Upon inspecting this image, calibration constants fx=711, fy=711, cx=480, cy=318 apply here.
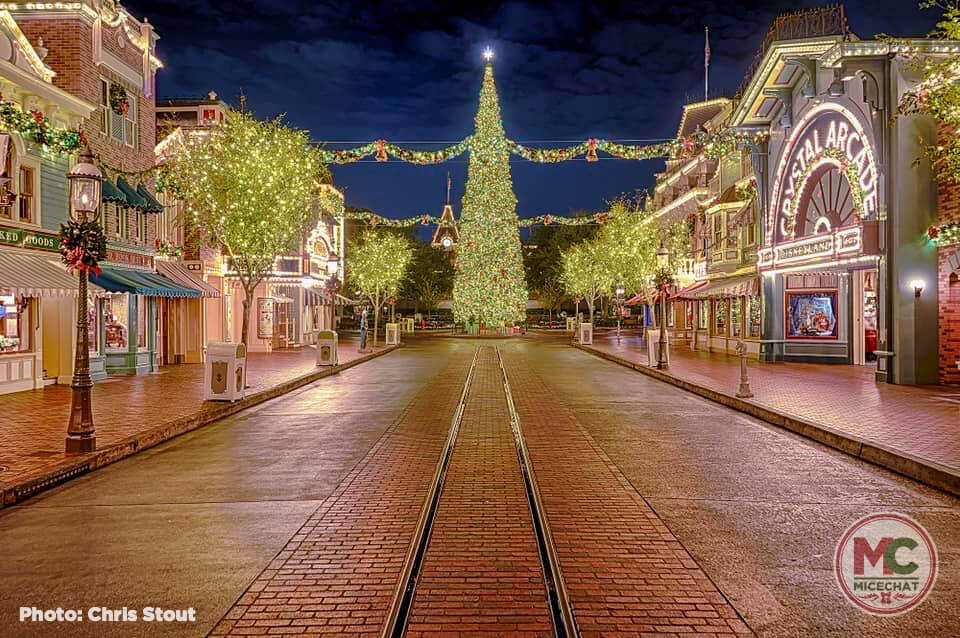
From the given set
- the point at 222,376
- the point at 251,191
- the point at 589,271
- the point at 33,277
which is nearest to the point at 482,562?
the point at 222,376

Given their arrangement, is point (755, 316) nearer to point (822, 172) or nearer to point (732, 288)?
point (732, 288)

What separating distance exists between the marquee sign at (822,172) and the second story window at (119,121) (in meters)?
20.8

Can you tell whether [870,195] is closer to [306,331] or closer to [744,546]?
[744,546]

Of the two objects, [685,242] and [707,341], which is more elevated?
[685,242]

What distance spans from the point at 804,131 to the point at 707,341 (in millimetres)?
14200

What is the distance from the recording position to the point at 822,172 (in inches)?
881

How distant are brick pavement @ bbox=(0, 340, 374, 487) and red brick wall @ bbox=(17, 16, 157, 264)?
4963 mm

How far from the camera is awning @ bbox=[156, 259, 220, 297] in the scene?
24.0m

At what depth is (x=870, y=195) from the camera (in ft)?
61.1

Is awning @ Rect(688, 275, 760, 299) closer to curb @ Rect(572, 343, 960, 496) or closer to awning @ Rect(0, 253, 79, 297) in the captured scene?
curb @ Rect(572, 343, 960, 496)

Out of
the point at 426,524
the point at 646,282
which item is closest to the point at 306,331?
the point at 646,282

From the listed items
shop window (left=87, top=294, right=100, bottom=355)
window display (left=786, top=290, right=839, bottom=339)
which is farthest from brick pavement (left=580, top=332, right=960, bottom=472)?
shop window (left=87, top=294, right=100, bottom=355)

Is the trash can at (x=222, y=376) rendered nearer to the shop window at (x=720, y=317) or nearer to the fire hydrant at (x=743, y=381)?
the fire hydrant at (x=743, y=381)

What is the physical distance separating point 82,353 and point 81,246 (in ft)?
5.20
